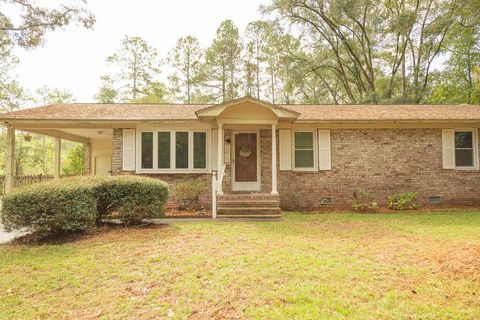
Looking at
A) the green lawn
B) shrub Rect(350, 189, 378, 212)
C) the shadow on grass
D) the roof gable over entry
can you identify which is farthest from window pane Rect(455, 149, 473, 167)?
the shadow on grass

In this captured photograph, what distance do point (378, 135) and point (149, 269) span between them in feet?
30.9

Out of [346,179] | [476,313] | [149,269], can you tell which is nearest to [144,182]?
[149,269]

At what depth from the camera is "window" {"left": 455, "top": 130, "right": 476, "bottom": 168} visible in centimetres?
1060

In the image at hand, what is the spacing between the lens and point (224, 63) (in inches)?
942

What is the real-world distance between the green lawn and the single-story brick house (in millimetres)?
4094

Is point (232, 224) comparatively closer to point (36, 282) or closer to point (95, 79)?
point (36, 282)

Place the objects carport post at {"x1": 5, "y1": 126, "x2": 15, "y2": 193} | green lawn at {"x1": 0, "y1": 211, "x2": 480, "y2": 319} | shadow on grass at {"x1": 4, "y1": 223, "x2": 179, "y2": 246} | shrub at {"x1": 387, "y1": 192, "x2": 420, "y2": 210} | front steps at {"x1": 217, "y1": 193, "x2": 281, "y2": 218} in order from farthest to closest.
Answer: shrub at {"x1": 387, "y1": 192, "x2": 420, "y2": 210}
carport post at {"x1": 5, "y1": 126, "x2": 15, "y2": 193}
front steps at {"x1": 217, "y1": 193, "x2": 281, "y2": 218}
shadow on grass at {"x1": 4, "y1": 223, "x2": 179, "y2": 246}
green lawn at {"x1": 0, "y1": 211, "x2": 480, "y2": 319}

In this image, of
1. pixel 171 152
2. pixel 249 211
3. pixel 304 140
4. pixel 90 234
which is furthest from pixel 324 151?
pixel 90 234

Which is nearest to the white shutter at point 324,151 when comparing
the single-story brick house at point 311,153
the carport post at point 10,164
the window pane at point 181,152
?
the single-story brick house at point 311,153

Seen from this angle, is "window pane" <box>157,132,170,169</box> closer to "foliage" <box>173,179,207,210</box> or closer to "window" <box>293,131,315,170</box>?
"foliage" <box>173,179,207,210</box>

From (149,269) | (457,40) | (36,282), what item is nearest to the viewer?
(36,282)

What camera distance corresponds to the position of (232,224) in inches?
286

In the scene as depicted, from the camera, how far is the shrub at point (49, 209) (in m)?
5.52

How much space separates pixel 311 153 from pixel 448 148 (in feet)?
16.8
